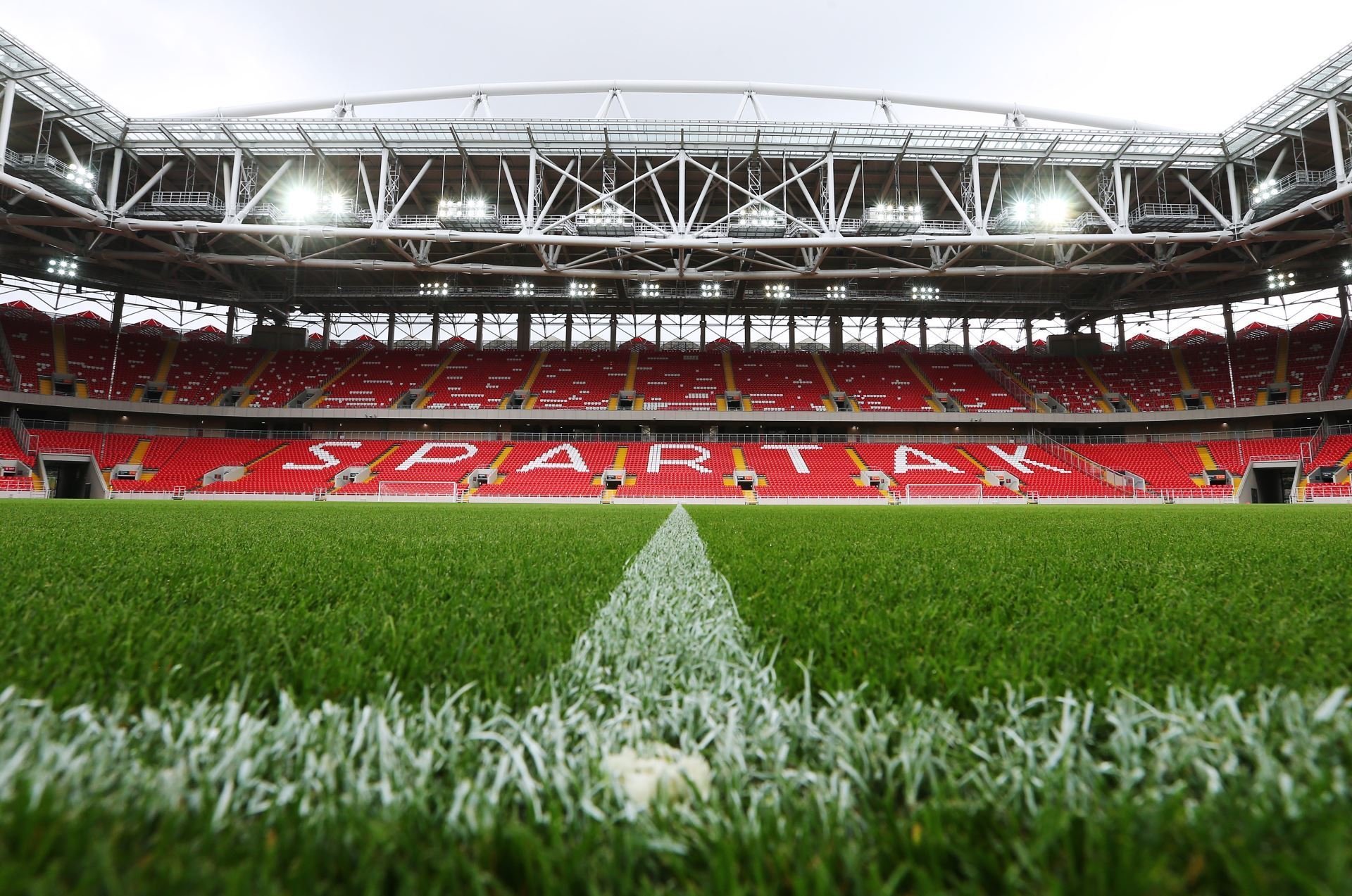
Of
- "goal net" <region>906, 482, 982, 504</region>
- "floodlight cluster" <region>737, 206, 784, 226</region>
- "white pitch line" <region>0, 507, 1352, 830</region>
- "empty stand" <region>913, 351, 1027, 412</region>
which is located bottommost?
"white pitch line" <region>0, 507, 1352, 830</region>

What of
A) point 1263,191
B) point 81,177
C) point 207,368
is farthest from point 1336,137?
point 207,368

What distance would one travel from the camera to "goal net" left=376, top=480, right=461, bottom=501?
1936 cm

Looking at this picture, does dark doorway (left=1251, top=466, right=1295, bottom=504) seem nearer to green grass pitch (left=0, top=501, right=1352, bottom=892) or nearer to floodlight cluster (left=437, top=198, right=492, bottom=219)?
green grass pitch (left=0, top=501, right=1352, bottom=892)

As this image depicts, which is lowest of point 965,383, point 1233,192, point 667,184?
point 965,383

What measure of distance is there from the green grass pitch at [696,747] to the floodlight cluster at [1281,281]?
32.6m

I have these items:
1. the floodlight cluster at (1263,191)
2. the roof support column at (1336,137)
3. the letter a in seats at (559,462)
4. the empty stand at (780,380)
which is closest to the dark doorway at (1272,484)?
the floodlight cluster at (1263,191)

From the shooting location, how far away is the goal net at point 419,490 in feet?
63.5

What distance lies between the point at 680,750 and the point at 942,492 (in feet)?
71.0

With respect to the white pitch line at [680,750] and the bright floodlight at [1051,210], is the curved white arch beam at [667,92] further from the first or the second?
the white pitch line at [680,750]

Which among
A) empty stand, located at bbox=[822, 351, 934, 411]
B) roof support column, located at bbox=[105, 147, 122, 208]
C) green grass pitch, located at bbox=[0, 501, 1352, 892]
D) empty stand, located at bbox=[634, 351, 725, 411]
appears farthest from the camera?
empty stand, located at bbox=[634, 351, 725, 411]

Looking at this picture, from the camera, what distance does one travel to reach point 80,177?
50.0ft

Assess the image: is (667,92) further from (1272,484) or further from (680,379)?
(1272,484)

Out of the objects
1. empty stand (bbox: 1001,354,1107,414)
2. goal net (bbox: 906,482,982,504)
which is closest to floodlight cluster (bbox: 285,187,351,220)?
goal net (bbox: 906,482,982,504)

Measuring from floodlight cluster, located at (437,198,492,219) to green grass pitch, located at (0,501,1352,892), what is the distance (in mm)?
18310
